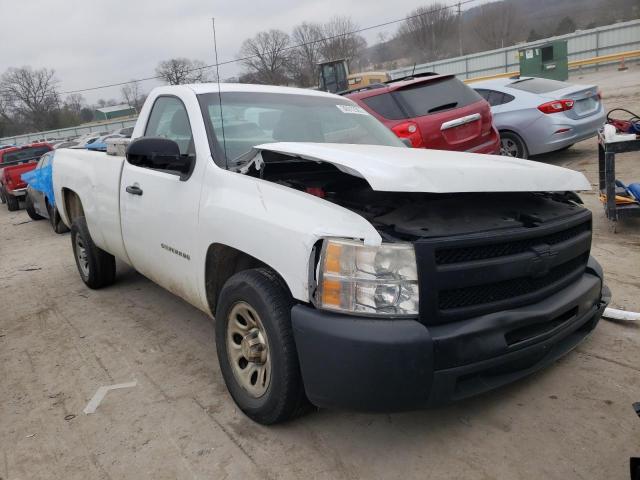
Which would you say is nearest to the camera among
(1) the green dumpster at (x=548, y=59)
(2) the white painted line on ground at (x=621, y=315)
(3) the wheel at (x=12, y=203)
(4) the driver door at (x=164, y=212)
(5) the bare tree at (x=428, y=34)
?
(4) the driver door at (x=164, y=212)

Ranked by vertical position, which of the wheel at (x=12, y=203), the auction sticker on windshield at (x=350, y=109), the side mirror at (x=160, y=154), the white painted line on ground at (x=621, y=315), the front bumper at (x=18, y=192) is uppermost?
the auction sticker on windshield at (x=350, y=109)

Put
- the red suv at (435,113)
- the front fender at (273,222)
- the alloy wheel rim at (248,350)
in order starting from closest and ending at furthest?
the front fender at (273,222)
the alloy wheel rim at (248,350)
the red suv at (435,113)

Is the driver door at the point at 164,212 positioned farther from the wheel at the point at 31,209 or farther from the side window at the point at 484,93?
the wheel at the point at 31,209

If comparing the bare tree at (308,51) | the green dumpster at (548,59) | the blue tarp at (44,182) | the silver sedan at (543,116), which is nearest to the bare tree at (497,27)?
the bare tree at (308,51)

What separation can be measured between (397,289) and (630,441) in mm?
1329

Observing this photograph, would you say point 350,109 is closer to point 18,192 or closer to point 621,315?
point 621,315

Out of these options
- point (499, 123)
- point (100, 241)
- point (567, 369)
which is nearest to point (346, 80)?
point (499, 123)

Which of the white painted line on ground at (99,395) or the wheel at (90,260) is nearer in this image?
the white painted line on ground at (99,395)

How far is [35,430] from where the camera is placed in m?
3.04

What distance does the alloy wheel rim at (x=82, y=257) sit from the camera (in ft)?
18.1

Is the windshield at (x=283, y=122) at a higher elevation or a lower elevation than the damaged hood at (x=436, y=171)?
higher

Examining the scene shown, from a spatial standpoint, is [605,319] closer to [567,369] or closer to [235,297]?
[567,369]

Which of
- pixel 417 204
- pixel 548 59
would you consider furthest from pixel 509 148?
pixel 548 59

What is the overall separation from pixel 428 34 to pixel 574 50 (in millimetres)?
45788
